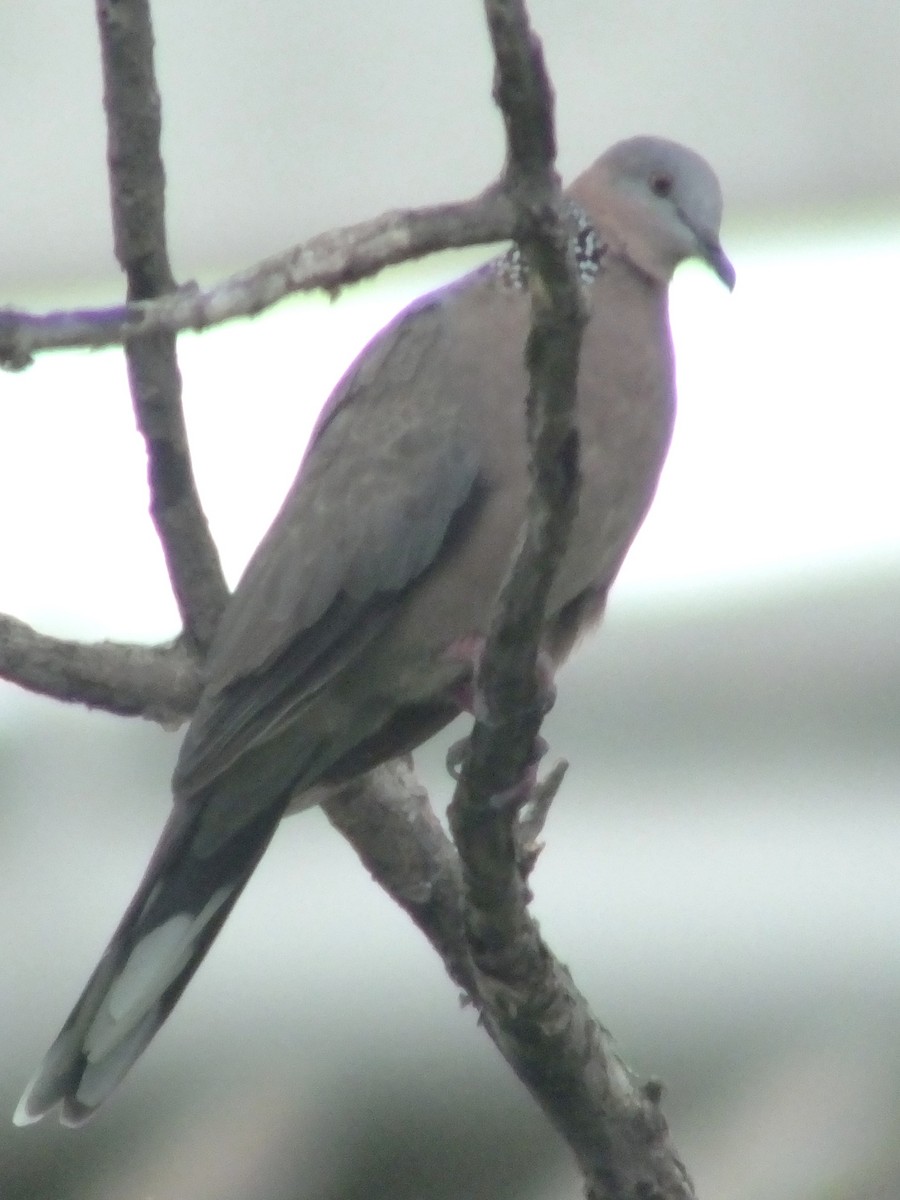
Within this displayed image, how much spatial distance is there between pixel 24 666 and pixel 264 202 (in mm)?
2353

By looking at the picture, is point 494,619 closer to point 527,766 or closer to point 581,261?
point 527,766

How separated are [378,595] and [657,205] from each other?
0.98 meters

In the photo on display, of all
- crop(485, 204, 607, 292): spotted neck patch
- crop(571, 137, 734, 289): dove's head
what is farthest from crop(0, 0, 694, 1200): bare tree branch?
crop(571, 137, 734, 289): dove's head

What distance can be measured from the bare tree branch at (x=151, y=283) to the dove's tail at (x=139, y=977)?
1.22 feet

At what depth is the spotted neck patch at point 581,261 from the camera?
10.5 ft

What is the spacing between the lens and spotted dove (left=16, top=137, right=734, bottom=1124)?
117 inches

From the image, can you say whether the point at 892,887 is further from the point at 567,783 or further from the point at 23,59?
the point at 23,59

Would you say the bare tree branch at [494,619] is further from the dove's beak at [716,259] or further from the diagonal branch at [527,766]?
the dove's beak at [716,259]

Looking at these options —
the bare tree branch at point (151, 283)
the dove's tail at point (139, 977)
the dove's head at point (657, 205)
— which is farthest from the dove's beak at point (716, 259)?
the dove's tail at point (139, 977)

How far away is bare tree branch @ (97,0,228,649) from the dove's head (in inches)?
34.4

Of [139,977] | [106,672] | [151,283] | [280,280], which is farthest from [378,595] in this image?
[280,280]

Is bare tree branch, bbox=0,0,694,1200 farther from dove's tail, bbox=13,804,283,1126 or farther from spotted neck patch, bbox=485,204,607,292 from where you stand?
spotted neck patch, bbox=485,204,607,292

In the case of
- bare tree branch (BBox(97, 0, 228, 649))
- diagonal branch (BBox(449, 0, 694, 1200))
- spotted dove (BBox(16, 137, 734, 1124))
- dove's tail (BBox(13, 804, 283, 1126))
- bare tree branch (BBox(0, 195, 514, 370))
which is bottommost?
diagonal branch (BBox(449, 0, 694, 1200))

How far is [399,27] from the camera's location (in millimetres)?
4555
